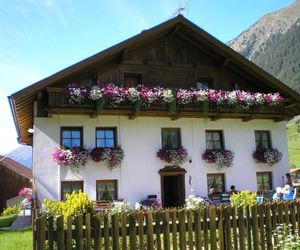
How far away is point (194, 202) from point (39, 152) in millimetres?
6243

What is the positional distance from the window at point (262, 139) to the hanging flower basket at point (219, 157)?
2045 millimetres

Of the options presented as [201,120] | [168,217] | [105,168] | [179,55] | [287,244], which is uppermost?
[179,55]

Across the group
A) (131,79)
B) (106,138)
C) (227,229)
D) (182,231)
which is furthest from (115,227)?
(131,79)

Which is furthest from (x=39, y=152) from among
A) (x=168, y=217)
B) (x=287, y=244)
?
(x=287, y=244)

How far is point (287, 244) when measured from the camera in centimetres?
703

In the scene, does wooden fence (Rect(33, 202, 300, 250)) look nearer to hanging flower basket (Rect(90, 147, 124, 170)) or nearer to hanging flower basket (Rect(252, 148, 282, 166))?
hanging flower basket (Rect(90, 147, 124, 170))

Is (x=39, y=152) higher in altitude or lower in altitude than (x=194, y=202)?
higher

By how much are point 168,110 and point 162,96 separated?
64 cm

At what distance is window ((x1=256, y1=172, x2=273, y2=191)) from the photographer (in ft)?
66.7

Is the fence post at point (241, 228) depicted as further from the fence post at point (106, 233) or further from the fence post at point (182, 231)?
the fence post at point (106, 233)

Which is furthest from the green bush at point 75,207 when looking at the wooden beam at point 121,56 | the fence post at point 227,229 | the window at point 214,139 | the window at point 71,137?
the window at point 214,139

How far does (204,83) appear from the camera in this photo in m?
20.7

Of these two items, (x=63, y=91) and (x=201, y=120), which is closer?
(x=63, y=91)

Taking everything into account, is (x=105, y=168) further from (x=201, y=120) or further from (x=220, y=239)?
(x=220, y=239)
